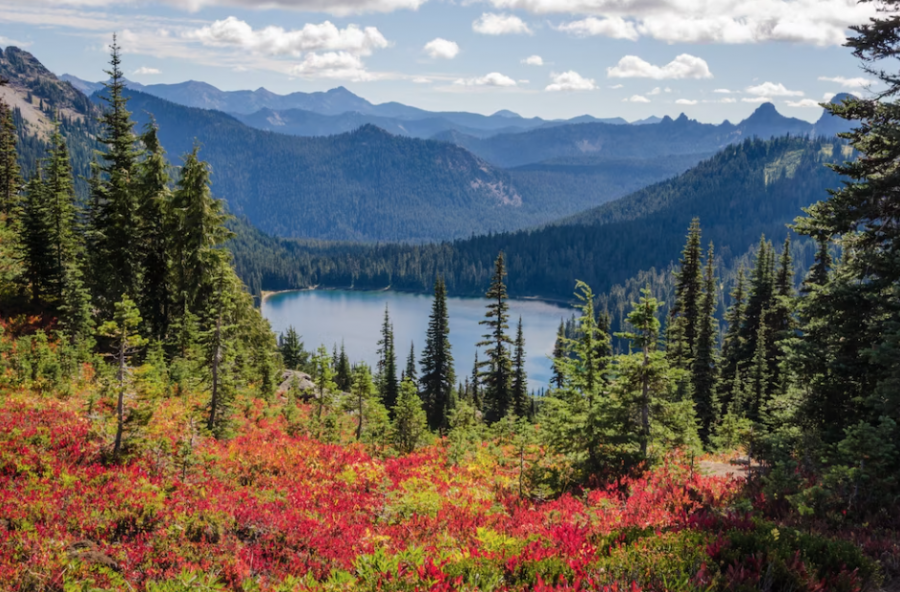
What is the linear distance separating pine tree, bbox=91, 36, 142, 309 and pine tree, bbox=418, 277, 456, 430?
31.0 meters

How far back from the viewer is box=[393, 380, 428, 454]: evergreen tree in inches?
1061

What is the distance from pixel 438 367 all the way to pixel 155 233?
3285cm

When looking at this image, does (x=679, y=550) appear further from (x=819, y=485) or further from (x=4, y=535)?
(x=4, y=535)

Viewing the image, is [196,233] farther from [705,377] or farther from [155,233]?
[705,377]

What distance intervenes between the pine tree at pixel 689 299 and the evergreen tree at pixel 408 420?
27885mm

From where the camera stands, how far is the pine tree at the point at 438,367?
196 feet

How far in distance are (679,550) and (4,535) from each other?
38.3 feet

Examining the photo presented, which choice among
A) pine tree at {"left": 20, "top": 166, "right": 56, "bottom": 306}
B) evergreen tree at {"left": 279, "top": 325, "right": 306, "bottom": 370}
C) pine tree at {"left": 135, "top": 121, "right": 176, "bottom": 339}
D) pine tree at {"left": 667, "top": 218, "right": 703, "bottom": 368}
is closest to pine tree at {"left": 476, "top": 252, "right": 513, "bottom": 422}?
pine tree at {"left": 667, "top": 218, "right": 703, "bottom": 368}

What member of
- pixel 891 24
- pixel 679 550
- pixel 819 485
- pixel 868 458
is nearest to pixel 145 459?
pixel 679 550

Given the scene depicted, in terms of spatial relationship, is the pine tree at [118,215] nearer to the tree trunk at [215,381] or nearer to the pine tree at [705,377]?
the tree trunk at [215,381]

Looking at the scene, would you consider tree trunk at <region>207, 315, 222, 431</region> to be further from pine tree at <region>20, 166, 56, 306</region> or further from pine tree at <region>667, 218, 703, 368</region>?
pine tree at <region>667, 218, 703, 368</region>

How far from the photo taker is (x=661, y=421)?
1819 centimetres

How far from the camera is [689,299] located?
4953cm

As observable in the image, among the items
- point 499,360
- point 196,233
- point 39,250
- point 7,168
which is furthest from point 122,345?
point 7,168
